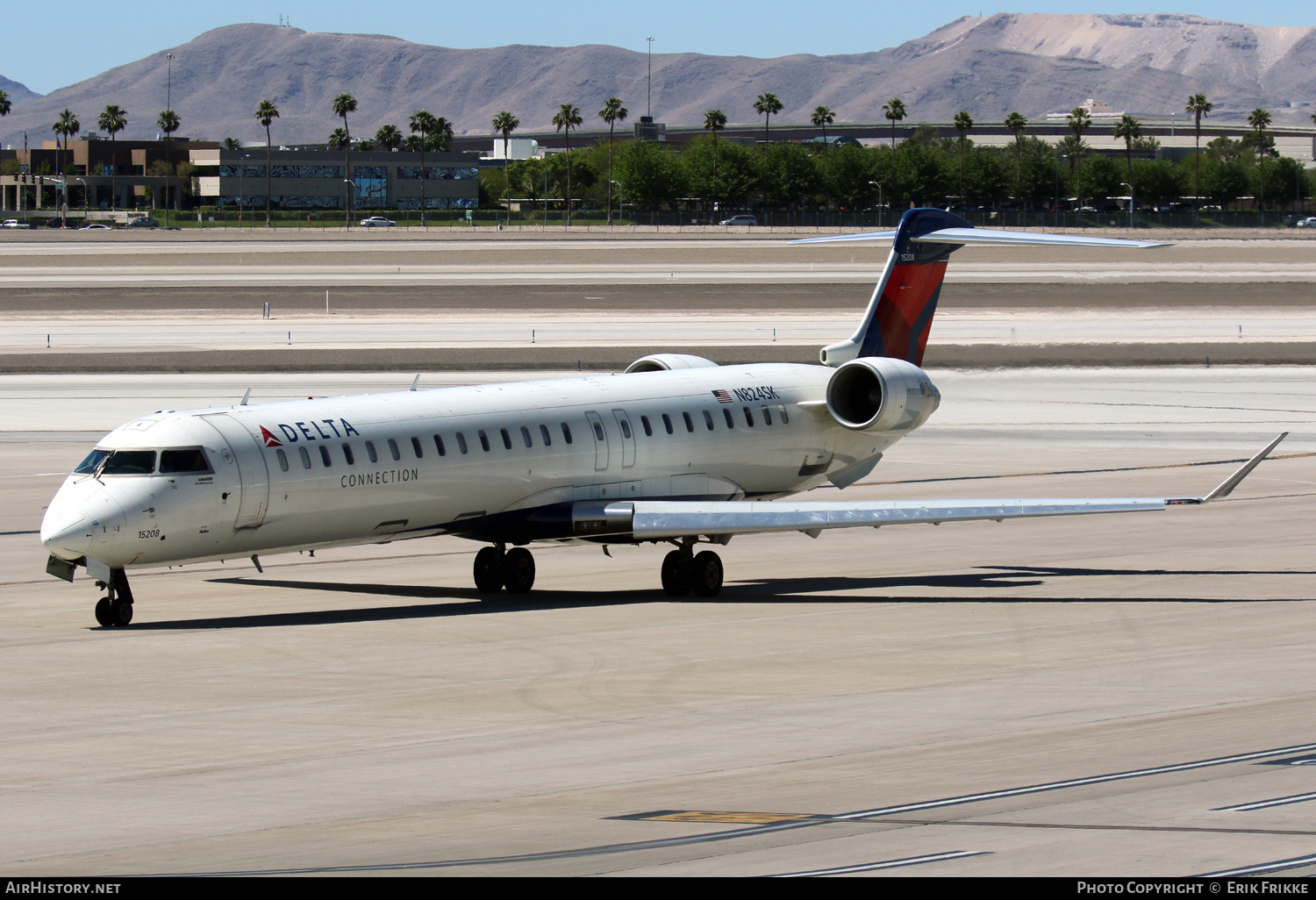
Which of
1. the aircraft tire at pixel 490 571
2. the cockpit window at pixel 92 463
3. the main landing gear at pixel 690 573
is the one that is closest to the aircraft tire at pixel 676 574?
the main landing gear at pixel 690 573

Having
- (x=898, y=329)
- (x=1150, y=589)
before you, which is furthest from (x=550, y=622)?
(x=898, y=329)

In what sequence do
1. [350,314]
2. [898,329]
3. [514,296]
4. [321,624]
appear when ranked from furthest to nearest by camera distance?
[514,296] < [350,314] < [898,329] < [321,624]

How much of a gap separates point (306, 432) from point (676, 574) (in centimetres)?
591

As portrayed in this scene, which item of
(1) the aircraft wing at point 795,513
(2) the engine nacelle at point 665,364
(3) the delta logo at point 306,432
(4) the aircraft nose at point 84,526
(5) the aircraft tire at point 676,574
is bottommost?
(5) the aircraft tire at point 676,574

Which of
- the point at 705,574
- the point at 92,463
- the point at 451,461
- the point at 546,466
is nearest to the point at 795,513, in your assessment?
the point at 705,574

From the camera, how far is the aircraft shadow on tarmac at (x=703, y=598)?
907 inches

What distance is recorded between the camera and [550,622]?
2233 cm

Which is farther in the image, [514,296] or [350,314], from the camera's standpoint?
[514,296]

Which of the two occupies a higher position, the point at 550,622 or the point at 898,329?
the point at 898,329

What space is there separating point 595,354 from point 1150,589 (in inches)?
1542

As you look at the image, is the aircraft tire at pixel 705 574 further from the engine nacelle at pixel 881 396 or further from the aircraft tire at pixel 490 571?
the engine nacelle at pixel 881 396

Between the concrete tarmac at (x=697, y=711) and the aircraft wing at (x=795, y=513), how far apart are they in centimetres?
113
